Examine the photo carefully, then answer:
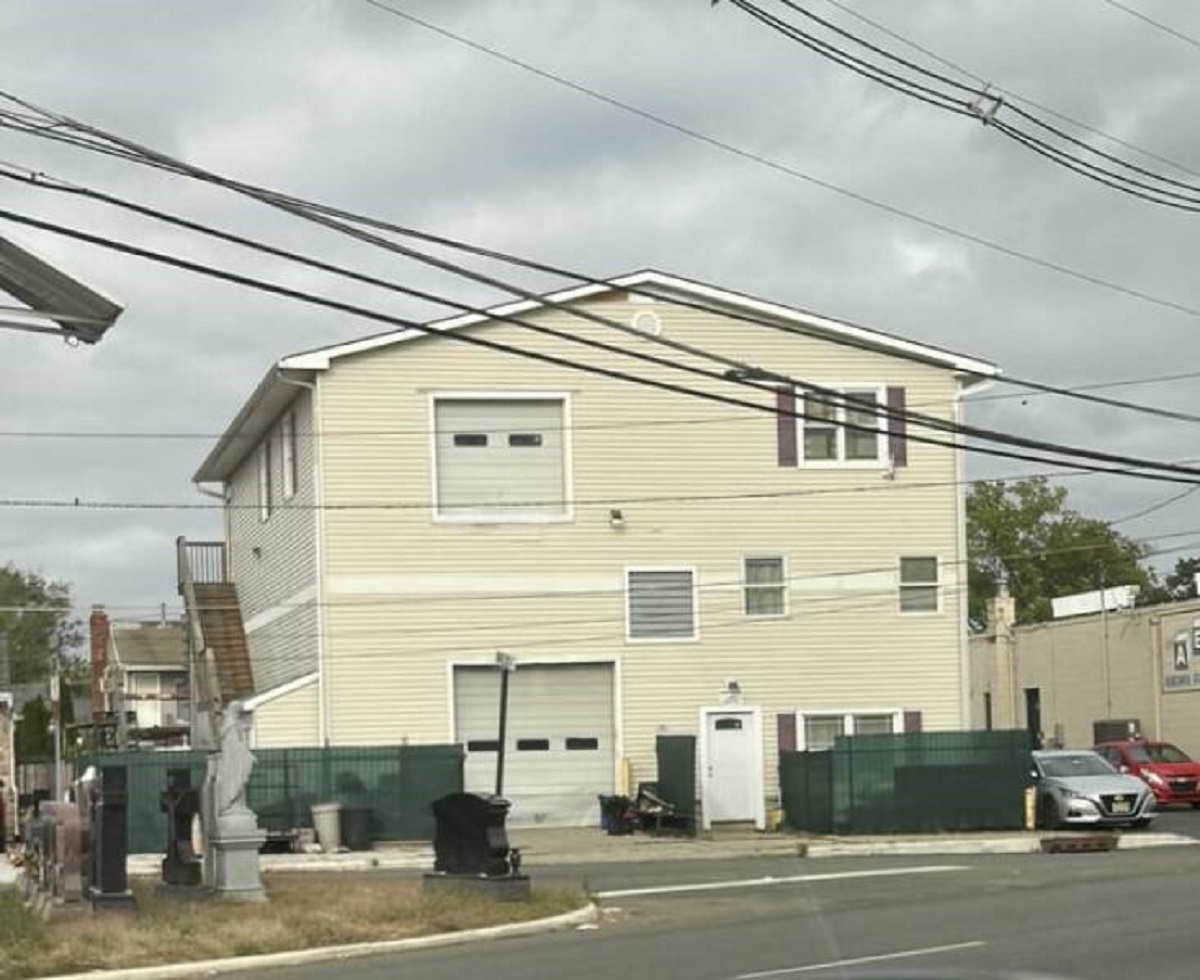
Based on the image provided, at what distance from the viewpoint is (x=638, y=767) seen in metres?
36.6

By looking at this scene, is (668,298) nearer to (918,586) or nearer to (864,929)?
(918,586)

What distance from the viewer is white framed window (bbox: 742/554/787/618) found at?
122 ft

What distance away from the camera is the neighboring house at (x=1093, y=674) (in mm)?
54250

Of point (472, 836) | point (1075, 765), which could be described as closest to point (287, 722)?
point (1075, 765)

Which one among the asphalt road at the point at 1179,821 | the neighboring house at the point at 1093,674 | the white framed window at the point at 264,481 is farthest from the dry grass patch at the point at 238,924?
the neighboring house at the point at 1093,674

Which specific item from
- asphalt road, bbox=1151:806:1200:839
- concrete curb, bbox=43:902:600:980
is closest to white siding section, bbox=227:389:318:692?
asphalt road, bbox=1151:806:1200:839

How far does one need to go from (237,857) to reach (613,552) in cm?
1588

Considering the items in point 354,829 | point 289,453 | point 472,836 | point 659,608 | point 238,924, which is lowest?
point 238,924

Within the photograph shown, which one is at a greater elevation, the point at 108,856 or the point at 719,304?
the point at 719,304

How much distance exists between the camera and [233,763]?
73.2 ft

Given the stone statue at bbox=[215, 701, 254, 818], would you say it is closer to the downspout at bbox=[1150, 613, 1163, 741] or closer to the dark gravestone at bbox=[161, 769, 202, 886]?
the dark gravestone at bbox=[161, 769, 202, 886]

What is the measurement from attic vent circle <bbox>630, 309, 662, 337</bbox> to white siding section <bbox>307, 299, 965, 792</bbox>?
0.16 meters

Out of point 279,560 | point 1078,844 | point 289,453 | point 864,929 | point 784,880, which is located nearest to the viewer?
point 864,929

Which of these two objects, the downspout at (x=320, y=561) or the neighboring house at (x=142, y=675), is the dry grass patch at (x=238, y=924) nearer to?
the downspout at (x=320, y=561)
